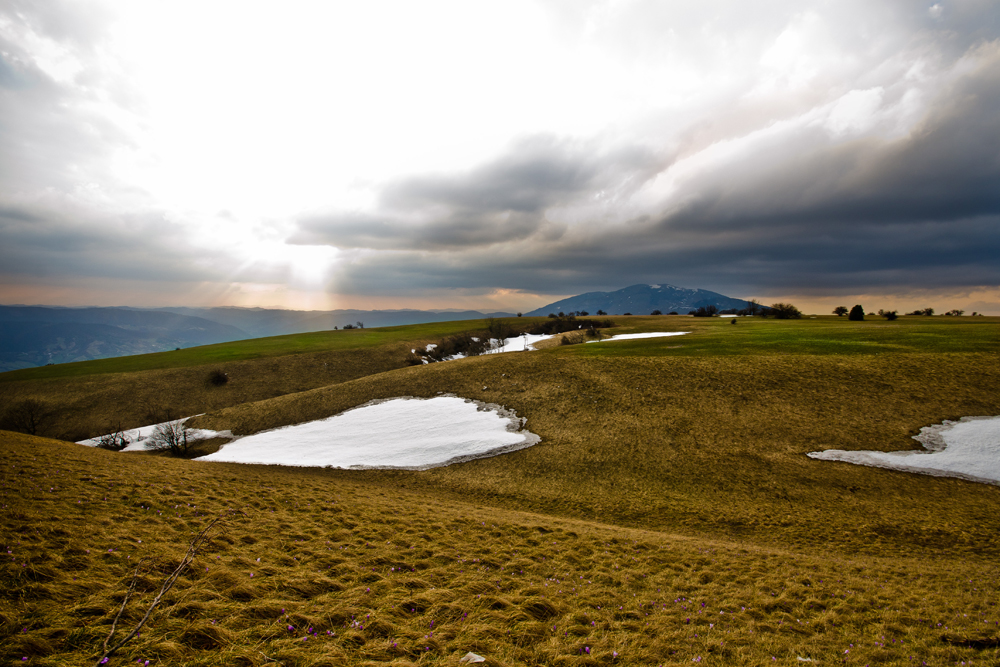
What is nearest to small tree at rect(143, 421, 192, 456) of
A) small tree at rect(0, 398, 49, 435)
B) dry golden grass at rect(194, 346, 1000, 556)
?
dry golden grass at rect(194, 346, 1000, 556)

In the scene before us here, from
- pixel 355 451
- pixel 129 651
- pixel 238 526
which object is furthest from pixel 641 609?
pixel 355 451

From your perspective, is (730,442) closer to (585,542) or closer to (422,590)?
(585,542)

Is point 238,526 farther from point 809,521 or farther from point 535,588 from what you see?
point 809,521

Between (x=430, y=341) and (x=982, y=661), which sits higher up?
(x=430, y=341)

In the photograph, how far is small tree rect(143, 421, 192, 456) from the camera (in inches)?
1219

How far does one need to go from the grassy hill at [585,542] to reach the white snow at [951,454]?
755mm

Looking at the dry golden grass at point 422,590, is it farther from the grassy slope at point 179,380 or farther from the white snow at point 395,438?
the grassy slope at point 179,380

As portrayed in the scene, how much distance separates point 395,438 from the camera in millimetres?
28609

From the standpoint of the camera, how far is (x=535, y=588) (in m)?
8.97

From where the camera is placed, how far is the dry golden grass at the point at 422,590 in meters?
5.96

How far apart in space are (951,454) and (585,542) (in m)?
23.5

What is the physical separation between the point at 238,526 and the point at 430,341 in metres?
71.1

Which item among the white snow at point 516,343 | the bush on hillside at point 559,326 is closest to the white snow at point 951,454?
the white snow at point 516,343

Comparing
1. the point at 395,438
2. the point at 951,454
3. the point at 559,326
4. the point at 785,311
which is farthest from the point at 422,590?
the point at 785,311
